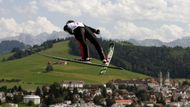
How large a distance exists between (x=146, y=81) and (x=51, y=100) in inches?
2408

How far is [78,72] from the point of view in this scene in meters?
198

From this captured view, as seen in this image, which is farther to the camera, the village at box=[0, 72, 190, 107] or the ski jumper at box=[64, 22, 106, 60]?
the village at box=[0, 72, 190, 107]

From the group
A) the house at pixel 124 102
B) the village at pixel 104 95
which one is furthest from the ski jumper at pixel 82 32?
the house at pixel 124 102

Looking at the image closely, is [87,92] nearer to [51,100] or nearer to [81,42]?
[51,100]

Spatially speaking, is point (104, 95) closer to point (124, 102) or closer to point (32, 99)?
point (124, 102)

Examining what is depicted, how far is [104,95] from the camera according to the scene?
156 m

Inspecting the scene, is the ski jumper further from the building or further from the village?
the building

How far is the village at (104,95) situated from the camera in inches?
5487

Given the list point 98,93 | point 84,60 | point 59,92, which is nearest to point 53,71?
point 98,93

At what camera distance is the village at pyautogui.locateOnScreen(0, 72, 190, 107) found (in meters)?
139

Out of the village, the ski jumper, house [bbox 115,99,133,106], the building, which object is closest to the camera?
the ski jumper

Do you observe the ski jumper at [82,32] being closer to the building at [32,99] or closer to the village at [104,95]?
the village at [104,95]

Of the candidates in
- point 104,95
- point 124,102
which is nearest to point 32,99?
point 104,95

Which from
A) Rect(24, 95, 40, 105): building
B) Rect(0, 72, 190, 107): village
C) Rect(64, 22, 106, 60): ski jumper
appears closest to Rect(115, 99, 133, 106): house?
Rect(0, 72, 190, 107): village
